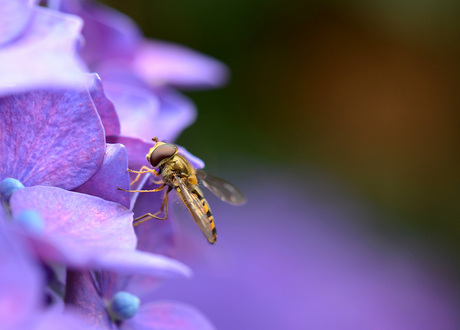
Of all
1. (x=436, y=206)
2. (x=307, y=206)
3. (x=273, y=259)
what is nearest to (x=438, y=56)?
(x=436, y=206)

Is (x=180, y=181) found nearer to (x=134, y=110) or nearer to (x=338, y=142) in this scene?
(x=134, y=110)

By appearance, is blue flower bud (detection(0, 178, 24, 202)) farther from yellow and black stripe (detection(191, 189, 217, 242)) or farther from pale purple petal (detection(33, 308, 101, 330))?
yellow and black stripe (detection(191, 189, 217, 242))

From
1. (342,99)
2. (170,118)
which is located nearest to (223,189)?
(170,118)

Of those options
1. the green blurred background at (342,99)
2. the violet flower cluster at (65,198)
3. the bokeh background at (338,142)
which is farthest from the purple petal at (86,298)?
the green blurred background at (342,99)

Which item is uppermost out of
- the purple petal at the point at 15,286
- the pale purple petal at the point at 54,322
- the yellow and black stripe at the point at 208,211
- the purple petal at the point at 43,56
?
the purple petal at the point at 43,56

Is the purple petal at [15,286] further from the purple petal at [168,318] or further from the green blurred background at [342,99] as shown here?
the green blurred background at [342,99]

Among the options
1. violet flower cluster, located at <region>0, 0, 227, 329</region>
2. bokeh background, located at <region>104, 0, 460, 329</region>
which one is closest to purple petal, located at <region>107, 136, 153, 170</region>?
violet flower cluster, located at <region>0, 0, 227, 329</region>
